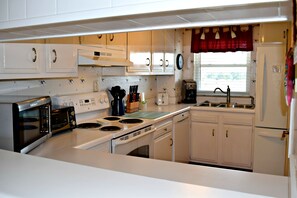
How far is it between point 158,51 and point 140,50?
1.86 ft

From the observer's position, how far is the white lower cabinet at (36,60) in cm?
185

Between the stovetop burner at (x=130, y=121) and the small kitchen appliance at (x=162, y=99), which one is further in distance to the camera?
the small kitchen appliance at (x=162, y=99)

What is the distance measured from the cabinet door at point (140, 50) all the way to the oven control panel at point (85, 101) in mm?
469

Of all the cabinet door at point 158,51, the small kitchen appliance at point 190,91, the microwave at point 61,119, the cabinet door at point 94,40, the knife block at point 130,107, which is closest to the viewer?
the microwave at point 61,119

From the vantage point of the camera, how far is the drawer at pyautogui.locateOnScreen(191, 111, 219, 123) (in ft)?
13.5

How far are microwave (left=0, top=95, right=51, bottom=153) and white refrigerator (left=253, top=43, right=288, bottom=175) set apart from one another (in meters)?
2.56

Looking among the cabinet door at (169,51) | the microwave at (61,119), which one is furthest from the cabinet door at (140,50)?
the microwave at (61,119)

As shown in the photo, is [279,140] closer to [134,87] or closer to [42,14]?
[134,87]

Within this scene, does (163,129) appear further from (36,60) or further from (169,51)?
(36,60)

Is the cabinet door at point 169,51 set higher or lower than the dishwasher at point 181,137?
higher

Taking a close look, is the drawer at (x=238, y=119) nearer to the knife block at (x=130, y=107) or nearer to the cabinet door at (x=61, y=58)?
the knife block at (x=130, y=107)

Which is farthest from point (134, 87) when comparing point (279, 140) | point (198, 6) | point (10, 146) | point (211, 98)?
point (198, 6)

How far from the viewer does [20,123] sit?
1.68 m

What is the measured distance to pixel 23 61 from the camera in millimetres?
1960
